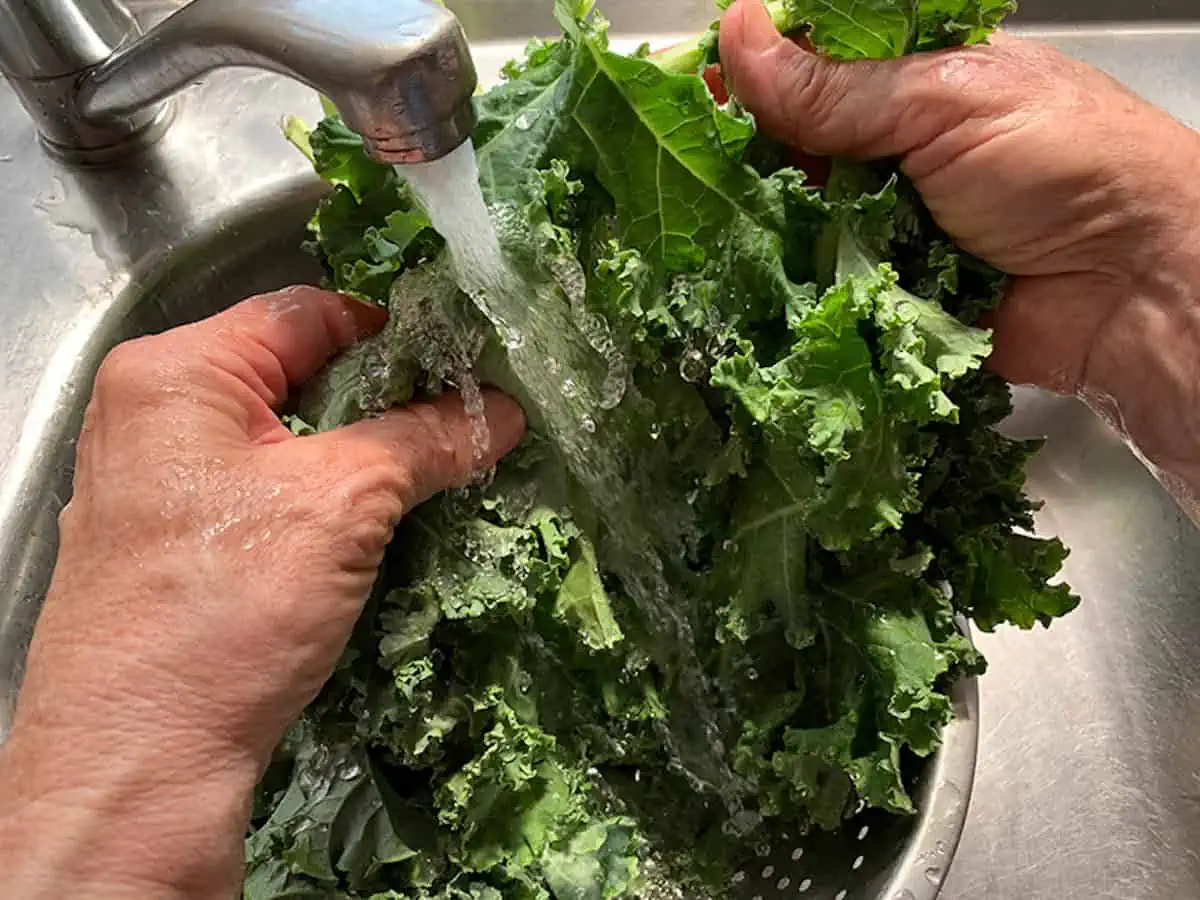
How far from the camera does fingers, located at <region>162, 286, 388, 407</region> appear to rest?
75 centimetres

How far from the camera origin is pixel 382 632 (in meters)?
0.79

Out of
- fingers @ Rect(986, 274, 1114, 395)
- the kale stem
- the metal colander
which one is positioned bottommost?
the metal colander

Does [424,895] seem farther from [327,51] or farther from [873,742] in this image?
[327,51]

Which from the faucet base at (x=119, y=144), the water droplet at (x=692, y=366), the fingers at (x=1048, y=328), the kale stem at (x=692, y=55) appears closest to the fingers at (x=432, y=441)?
the water droplet at (x=692, y=366)

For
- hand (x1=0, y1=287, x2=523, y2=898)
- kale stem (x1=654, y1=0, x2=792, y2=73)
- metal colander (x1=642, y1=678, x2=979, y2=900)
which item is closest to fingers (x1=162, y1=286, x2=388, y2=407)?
hand (x1=0, y1=287, x2=523, y2=898)

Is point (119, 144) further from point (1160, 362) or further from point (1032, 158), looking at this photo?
point (1160, 362)

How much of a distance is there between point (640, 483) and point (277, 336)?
27 cm

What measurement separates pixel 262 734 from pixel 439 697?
132mm

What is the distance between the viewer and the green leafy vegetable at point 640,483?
75 centimetres

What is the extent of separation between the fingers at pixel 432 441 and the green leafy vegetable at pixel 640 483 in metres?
0.02

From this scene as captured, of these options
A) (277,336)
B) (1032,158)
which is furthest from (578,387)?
(1032,158)

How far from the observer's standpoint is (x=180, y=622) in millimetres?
673

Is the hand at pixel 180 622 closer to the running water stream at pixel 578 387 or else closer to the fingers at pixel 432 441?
the fingers at pixel 432 441

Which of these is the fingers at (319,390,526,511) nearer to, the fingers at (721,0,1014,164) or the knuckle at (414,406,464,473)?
the knuckle at (414,406,464,473)
